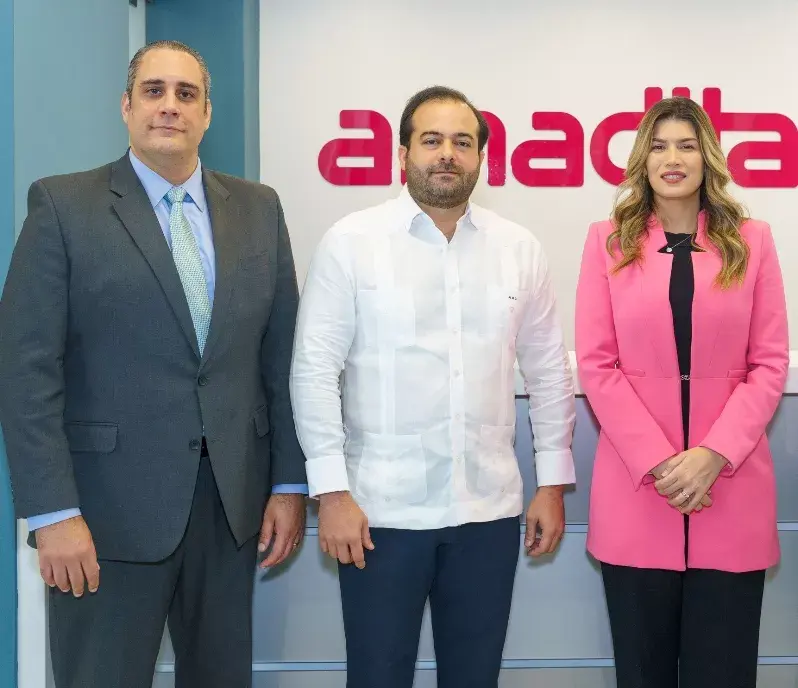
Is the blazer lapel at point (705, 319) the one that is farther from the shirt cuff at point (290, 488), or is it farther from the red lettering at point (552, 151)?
the red lettering at point (552, 151)

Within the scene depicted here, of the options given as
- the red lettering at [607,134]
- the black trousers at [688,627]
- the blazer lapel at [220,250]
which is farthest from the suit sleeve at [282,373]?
the red lettering at [607,134]

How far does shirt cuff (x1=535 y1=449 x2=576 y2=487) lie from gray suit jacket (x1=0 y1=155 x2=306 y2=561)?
2.22ft

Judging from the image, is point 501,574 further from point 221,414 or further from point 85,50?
point 85,50

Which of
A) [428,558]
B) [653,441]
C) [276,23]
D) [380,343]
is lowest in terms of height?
[428,558]

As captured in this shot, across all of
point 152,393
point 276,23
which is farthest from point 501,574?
point 276,23

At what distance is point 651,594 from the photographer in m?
2.02

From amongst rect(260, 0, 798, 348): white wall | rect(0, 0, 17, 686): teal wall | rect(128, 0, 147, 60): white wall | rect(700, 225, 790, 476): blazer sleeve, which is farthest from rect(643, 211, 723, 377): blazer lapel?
rect(128, 0, 147, 60): white wall

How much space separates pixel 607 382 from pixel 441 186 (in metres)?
0.58

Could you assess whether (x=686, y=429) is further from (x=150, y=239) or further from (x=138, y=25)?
(x=138, y=25)

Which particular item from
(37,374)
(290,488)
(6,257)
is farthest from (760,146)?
(37,374)

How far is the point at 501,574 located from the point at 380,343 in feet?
1.90

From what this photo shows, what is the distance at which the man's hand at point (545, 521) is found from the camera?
2.10 meters

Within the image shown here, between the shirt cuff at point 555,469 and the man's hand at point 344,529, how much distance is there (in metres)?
0.46

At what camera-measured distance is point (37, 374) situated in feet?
5.70
